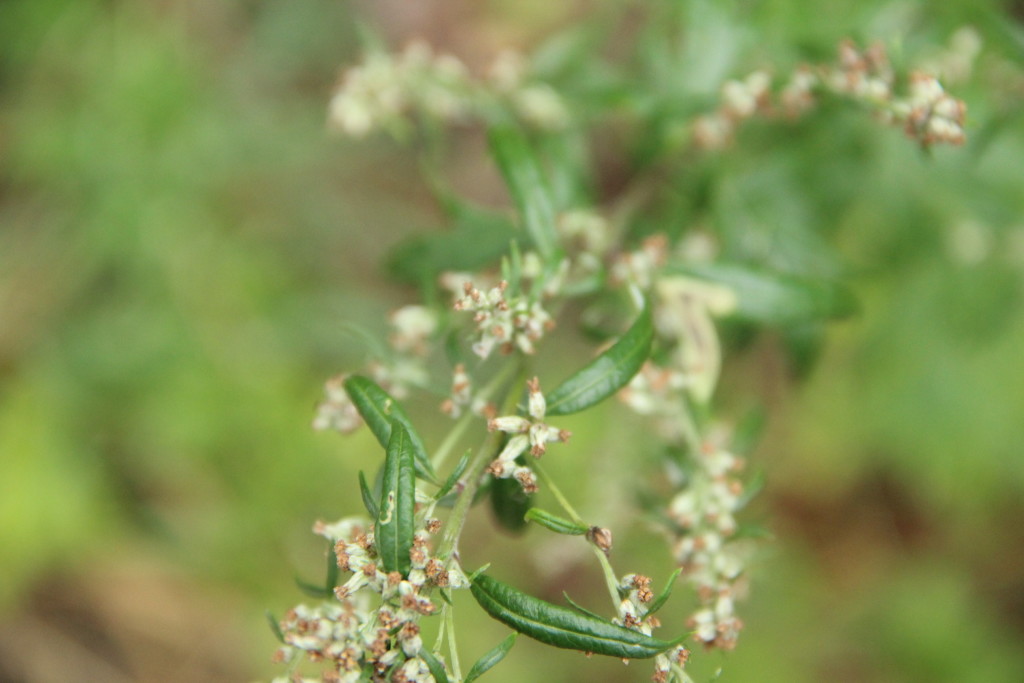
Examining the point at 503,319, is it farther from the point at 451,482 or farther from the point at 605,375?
the point at 451,482

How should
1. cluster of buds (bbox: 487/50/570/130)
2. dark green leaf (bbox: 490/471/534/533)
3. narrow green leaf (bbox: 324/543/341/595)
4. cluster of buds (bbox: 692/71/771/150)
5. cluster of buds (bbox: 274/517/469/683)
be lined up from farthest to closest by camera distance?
cluster of buds (bbox: 487/50/570/130) < cluster of buds (bbox: 692/71/771/150) < dark green leaf (bbox: 490/471/534/533) < narrow green leaf (bbox: 324/543/341/595) < cluster of buds (bbox: 274/517/469/683)

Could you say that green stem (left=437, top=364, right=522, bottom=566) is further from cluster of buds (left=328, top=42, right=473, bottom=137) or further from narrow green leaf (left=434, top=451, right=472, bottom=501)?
cluster of buds (left=328, top=42, right=473, bottom=137)

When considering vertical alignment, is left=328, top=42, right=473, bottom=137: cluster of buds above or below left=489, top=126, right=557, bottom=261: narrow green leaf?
above

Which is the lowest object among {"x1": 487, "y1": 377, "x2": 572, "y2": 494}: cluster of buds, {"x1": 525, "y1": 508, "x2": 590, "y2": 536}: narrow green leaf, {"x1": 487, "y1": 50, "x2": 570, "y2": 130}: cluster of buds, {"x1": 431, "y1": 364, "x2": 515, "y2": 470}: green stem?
{"x1": 525, "y1": 508, "x2": 590, "y2": 536}: narrow green leaf

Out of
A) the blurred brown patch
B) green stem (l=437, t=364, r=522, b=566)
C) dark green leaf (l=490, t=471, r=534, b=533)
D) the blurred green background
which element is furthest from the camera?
the blurred brown patch

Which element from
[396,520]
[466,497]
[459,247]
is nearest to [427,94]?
[459,247]

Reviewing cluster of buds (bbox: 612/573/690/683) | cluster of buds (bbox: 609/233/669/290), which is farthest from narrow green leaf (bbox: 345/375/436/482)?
cluster of buds (bbox: 609/233/669/290)

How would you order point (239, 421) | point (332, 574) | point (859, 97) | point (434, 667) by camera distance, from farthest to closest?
point (239, 421) < point (859, 97) < point (332, 574) < point (434, 667)
